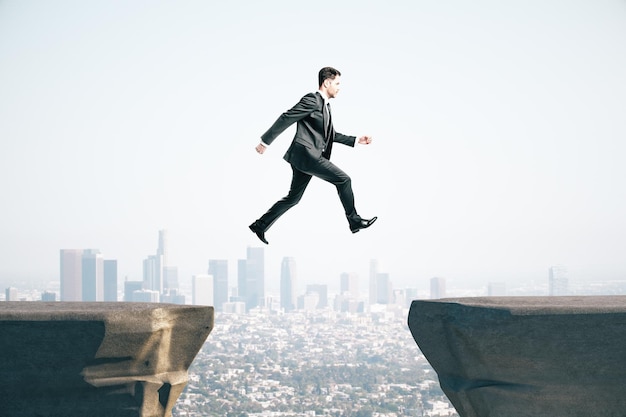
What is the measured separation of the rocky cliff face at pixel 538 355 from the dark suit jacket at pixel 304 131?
2274 millimetres

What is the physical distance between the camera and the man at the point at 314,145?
979cm

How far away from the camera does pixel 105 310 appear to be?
862 cm

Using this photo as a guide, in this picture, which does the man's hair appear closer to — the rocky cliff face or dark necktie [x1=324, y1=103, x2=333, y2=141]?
dark necktie [x1=324, y1=103, x2=333, y2=141]

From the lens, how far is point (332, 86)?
32.8ft

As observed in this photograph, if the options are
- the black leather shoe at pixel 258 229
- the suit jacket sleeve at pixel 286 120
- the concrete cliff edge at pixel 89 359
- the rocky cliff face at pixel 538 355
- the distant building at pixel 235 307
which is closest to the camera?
the rocky cliff face at pixel 538 355

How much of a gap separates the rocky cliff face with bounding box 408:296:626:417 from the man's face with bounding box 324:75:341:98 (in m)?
2.74

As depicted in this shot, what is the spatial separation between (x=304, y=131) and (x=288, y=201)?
813mm

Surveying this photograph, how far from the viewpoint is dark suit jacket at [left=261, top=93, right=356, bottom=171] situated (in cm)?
977

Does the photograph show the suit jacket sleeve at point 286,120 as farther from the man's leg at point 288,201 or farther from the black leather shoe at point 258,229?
the black leather shoe at point 258,229

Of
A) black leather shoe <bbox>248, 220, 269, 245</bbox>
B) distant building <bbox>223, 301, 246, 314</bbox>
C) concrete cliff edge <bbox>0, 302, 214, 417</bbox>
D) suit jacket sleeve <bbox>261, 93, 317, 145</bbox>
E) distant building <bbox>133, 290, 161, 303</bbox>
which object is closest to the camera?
concrete cliff edge <bbox>0, 302, 214, 417</bbox>

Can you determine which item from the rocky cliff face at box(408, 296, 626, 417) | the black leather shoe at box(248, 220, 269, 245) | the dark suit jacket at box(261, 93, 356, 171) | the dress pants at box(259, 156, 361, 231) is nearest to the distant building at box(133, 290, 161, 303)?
the black leather shoe at box(248, 220, 269, 245)

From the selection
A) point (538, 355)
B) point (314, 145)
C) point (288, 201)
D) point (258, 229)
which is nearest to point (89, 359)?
point (258, 229)

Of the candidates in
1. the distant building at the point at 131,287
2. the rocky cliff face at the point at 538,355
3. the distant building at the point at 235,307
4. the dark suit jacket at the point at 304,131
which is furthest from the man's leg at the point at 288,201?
the distant building at the point at 235,307

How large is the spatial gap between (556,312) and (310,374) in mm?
66491
